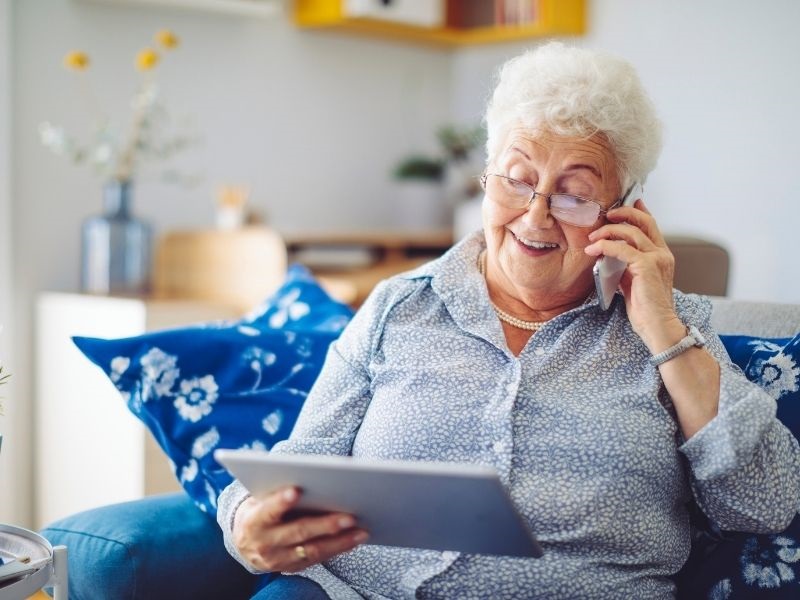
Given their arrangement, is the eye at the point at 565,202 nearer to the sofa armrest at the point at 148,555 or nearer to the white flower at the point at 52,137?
the sofa armrest at the point at 148,555

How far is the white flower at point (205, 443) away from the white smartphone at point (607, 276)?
0.61 metres

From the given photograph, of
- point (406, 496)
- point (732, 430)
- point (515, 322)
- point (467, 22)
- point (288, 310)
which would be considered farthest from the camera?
point (467, 22)

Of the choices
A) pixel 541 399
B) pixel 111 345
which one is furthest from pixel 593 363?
pixel 111 345

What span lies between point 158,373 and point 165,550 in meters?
0.27

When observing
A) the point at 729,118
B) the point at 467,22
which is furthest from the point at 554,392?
the point at 467,22

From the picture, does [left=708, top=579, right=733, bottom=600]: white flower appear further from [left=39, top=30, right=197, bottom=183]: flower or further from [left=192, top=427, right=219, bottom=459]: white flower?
[left=39, top=30, right=197, bottom=183]: flower

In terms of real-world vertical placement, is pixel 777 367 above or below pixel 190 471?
above

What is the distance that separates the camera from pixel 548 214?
1.43 m

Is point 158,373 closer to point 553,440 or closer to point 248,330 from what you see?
point 248,330

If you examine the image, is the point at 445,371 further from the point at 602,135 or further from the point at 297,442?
the point at 602,135

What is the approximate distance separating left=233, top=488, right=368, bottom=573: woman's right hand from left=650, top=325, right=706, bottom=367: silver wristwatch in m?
0.45

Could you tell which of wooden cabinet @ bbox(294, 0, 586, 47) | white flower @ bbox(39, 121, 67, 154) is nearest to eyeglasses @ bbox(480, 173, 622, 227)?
white flower @ bbox(39, 121, 67, 154)

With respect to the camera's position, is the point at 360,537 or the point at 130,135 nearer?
the point at 360,537

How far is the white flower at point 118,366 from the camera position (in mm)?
1528
